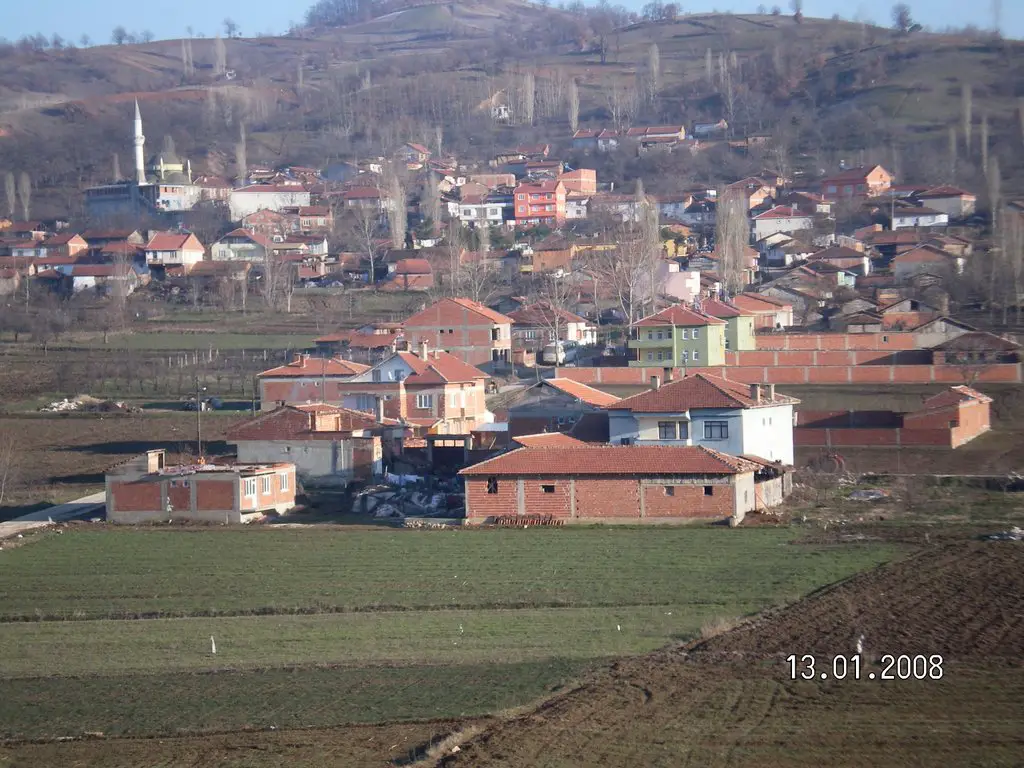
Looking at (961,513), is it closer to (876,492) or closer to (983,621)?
(876,492)

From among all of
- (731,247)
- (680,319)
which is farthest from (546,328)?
(731,247)

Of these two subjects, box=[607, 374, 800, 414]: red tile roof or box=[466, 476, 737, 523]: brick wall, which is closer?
box=[466, 476, 737, 523]: brick wall

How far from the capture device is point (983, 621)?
13898 millimetres

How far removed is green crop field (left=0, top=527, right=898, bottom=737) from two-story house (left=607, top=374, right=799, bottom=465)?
431 centimetres

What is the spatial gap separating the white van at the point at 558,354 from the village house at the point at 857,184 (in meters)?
25.9

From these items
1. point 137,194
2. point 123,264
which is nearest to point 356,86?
point 137,194

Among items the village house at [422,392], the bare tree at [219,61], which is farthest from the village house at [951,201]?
the bare tree at [219,61]

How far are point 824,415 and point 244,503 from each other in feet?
41.3

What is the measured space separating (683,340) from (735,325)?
2.77m

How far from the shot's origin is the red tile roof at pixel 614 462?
22094 millimetres

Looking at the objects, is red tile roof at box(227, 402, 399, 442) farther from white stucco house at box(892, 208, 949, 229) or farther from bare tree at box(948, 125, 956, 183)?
bare tree at box(948, 125, 956, 183)

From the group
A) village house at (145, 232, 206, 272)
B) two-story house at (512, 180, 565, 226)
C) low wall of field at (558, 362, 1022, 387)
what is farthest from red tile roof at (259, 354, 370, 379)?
two-story house at (512, 180, 565, 226)

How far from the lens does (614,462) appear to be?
2252 cm
